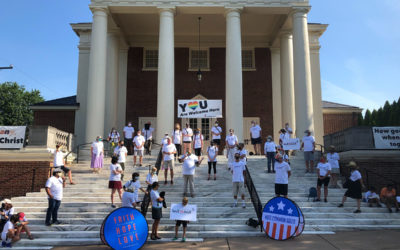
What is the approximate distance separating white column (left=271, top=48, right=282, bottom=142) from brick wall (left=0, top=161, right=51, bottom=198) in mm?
15399

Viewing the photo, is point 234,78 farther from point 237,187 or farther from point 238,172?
point 237,187

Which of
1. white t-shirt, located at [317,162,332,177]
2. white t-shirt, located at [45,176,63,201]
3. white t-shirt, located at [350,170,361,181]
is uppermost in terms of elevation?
white t-shirt, located at [317,162,332,177]

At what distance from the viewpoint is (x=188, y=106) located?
1616 cm

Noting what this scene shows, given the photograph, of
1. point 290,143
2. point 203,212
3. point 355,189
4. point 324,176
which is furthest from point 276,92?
point 203,212

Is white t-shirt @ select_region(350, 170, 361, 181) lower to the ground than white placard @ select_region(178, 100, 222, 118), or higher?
lower

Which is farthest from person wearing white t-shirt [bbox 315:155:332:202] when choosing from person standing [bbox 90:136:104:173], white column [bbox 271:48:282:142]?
white column [bbox 271:48:282:142]

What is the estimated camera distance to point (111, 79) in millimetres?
22031

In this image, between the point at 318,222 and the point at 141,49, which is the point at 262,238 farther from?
the point at 141,49

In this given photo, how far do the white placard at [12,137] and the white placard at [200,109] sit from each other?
283 inches

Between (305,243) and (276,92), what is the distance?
17.2 m

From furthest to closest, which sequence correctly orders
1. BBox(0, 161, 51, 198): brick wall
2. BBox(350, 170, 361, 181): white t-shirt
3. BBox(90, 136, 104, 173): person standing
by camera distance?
BBox(90, 136, 104, 173): person standing → BBox(0, 161, 51, 198): brick wall → BBox(350, 170, 361, 181): white t-shirt

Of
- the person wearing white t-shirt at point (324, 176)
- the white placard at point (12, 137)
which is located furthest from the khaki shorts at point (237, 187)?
the white placard at point (12, 137)

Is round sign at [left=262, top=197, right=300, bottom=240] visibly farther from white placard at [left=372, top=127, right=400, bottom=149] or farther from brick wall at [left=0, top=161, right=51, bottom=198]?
brick wall at [left=0, top=161, right=51, bottom=198]

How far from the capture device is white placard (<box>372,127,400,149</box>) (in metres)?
13.6
